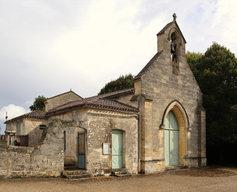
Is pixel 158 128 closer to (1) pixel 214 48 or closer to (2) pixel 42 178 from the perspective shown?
(2) pixel 42 178

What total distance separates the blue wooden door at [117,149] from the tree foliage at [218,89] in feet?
28.9

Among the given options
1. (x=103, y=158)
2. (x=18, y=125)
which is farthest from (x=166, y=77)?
(x=18, y=125)

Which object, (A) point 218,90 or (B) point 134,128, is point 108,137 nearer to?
(B) point 134,128

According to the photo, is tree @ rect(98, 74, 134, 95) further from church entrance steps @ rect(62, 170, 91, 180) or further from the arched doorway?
church entrance steps @ rect(62, 170, 91, 180)

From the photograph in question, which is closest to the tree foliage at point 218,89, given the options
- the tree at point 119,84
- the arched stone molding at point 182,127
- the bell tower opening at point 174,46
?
the arched stone molding at point 182,127

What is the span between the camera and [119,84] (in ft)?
111

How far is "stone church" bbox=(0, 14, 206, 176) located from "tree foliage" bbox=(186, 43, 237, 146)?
1215mm

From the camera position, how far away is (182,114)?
1680 cm

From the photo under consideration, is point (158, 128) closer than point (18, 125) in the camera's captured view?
Yes

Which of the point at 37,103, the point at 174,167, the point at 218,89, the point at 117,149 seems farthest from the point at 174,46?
the point at 37,103

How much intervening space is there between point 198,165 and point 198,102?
465cm

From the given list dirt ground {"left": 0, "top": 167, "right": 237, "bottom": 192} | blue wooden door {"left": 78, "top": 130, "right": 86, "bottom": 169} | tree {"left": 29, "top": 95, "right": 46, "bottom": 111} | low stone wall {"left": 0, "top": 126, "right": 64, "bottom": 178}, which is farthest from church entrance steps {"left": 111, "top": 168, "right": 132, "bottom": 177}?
tree {"left": 29, "top": 95, "right": 46, "bottom": 111}

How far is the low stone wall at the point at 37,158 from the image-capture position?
31.9 ft

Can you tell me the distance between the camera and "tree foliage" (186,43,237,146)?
60.0ft
